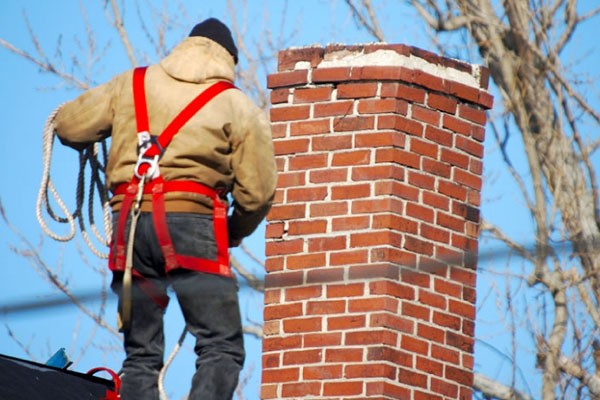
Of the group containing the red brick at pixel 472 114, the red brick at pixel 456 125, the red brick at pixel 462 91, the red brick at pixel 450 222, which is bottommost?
the red brick at pixel 450 222

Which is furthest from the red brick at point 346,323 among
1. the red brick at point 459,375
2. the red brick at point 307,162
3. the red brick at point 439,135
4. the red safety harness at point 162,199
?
the red safety harness at point 162,199

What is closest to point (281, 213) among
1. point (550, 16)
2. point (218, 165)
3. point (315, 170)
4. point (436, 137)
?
point (315, 170)

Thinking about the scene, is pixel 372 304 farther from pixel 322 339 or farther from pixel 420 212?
pixel 420 212

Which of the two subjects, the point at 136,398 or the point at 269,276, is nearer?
the point at 136,398

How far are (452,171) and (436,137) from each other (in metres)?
0.20

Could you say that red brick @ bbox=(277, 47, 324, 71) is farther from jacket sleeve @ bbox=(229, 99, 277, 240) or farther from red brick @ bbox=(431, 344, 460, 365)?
jacket sleeve @ bbox=(229, 99, 277, 240)

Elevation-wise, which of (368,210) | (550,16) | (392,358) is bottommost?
(392,358)

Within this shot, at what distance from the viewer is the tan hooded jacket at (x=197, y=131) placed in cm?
632

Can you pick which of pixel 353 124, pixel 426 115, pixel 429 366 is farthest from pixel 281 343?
pixel 426 115

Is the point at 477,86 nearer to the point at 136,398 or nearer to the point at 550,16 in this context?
the point at 136,398

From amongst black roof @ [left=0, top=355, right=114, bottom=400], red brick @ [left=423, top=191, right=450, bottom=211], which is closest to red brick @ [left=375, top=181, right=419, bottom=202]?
red brick @ [left=423, top=191, right=450, bottom=211]

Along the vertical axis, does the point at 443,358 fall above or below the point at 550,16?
below

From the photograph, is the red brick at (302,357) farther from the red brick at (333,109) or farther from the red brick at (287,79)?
the red brick at (287,79)

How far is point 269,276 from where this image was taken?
8320 mm
